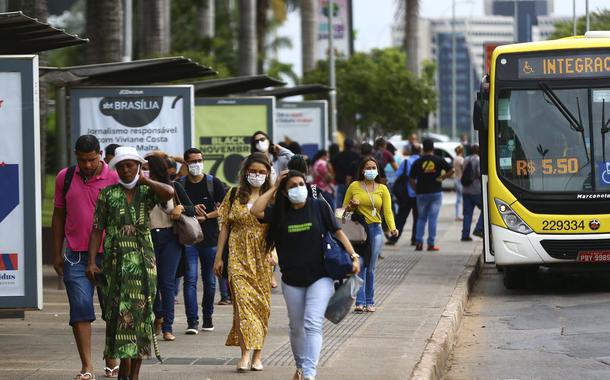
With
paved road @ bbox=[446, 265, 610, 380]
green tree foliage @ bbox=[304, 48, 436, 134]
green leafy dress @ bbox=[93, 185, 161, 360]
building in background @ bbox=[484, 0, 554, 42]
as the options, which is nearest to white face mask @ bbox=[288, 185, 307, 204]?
green leafy dress @ bbox=[93, 185, 161, 360]

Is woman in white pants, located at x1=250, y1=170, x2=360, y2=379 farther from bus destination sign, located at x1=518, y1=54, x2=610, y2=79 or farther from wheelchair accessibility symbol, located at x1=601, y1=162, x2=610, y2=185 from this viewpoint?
bus destination sign, located at x1=518, y1=54, x2=610, y2=79

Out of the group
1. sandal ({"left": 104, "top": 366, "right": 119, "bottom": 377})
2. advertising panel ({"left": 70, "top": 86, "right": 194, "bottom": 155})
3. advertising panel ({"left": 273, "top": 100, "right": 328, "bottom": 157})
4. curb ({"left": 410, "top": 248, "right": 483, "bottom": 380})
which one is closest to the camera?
sandal ({"left": 104, "top": 366, "right": 119, "bottom": 377})

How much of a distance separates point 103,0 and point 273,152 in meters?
7.01

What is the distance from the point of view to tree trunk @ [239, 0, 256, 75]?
124 feet

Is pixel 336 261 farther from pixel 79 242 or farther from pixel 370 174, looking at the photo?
pixel 370 174

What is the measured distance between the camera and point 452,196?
155 ft

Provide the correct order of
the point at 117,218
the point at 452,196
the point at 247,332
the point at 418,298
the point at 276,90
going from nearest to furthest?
1. the point at 117,218
2. the point at 247,332
3. the point at 418,298
4. the point at 276,90
5. the point at 452,196

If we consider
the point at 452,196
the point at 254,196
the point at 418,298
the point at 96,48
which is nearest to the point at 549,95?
the point at 418,298

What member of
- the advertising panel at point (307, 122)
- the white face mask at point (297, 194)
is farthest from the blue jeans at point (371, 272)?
the advertising panel at point (307, 122)

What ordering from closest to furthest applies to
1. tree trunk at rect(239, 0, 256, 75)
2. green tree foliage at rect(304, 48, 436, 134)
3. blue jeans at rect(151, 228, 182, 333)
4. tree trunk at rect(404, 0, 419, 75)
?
blue jeans at rect(151, 228, 182, 333) < tree trunk at rect(239, 0, 256, 75) < tree trunk at rect(404, 0, 419, 75) < green tree foliage at rect(304, 48, 436, 134)

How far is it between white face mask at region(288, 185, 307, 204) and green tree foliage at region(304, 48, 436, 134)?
141 ft

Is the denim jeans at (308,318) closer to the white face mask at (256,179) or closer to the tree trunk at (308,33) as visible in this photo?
the white face mask at (256,179)

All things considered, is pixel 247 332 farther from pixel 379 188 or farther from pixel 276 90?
pixel 276 90

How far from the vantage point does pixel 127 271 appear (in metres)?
8.93
